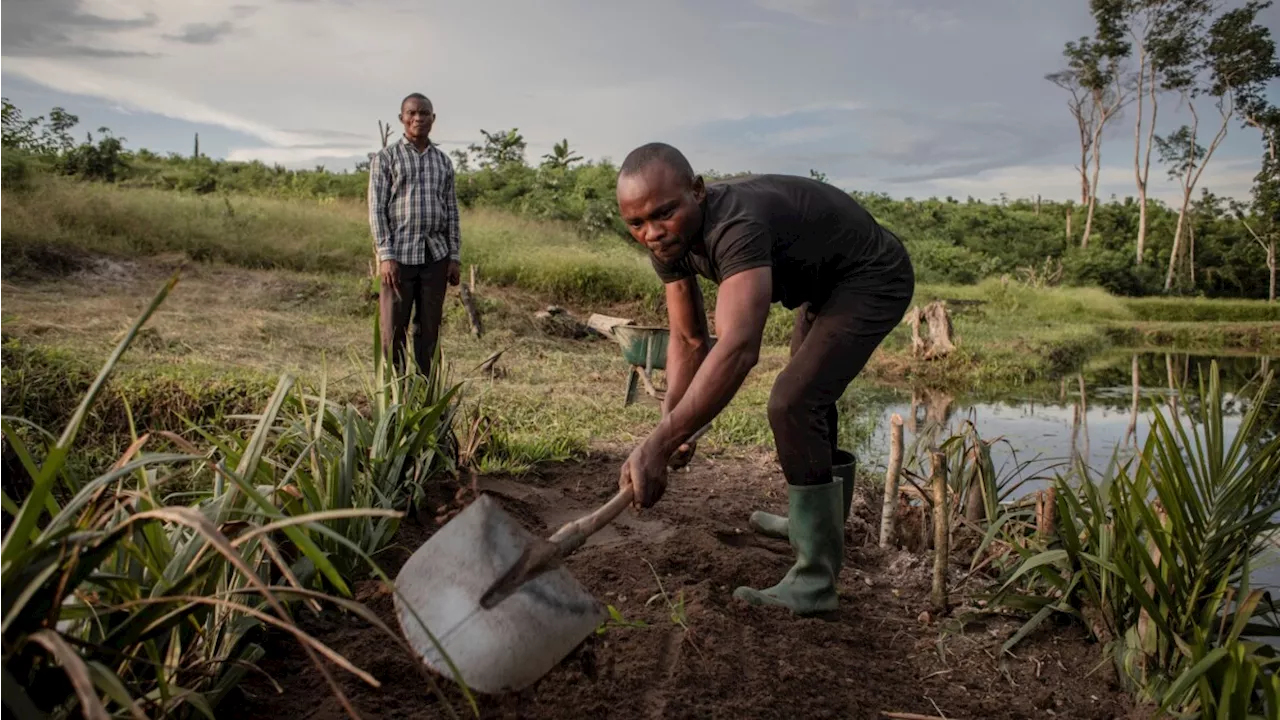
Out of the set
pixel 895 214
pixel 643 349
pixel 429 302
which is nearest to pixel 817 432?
pixel 429 302

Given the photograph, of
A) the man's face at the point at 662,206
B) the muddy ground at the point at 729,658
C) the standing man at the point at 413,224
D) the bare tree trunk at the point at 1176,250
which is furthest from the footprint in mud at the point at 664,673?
the bare tree trunk at the point at 1176,250

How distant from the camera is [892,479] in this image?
3.24 metres

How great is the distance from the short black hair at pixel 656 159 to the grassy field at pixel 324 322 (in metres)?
1.45

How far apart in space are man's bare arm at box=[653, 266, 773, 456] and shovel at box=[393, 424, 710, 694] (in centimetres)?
42

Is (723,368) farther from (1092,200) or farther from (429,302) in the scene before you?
(1092,200)

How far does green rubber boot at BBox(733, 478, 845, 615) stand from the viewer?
264 centimetres

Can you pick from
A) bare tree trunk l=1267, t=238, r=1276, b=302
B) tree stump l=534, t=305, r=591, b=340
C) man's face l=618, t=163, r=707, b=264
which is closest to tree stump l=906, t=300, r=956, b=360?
tree stump l=534, t=305, r=591, b=340

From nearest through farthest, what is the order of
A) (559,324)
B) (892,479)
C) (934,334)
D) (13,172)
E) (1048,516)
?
(1048,516), (892,479), (559,324), (934,334), (13,172)

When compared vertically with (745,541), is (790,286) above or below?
above

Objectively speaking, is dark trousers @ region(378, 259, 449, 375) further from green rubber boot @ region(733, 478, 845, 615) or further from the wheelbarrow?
green rubber boot @ region(733, 478, 845, 615)

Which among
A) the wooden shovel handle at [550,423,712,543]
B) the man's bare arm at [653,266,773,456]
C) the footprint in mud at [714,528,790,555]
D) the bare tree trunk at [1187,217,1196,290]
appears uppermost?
the bare tree trunk at [1187,217,1196,290]

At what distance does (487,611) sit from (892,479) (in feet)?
6.08

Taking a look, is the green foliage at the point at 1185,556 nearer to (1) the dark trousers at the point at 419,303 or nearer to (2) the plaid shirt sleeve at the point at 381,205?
(1) the dark trousers at the point at 419,303

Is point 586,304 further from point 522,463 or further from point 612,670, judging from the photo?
point 612,670
